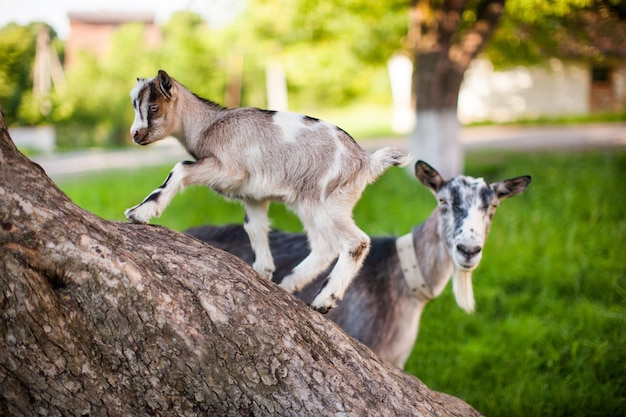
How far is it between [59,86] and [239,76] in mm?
17283

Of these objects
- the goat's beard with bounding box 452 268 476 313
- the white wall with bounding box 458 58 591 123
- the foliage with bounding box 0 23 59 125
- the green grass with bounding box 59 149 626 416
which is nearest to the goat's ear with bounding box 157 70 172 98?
the goat's beard with bounding box 452 268 476 313

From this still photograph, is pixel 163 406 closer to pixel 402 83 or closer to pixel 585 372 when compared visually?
pixel 585 372

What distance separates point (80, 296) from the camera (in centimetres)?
197

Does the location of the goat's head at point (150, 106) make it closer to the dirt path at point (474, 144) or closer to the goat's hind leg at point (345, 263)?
the goat's hind leg at point (345, 263)

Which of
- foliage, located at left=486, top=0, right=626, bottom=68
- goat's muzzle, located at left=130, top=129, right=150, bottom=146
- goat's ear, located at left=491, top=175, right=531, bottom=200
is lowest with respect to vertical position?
goat's ear, located at left=491, top=175, right=531, bottom=200

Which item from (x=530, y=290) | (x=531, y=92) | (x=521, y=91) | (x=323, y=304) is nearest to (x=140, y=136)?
(x=323, y=304)

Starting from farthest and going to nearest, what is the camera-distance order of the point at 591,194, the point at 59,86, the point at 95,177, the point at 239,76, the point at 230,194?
the point at 239,76 → the point at 95,177 → the point at 59,86 → the point at 591,194 → the point at 230,194

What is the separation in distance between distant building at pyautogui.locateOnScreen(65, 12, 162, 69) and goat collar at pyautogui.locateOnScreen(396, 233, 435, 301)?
7622 millimetres

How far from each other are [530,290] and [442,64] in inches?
174

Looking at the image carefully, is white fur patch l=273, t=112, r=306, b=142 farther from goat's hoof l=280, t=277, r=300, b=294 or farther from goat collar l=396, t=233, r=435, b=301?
goat collar l=396, t=233, r=435, b=301

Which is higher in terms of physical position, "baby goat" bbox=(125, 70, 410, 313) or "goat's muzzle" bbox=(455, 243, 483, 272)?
"baby goat" bbox=(125, 70, 410, 313)

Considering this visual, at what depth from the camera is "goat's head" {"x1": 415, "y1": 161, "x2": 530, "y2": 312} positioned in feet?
10.4

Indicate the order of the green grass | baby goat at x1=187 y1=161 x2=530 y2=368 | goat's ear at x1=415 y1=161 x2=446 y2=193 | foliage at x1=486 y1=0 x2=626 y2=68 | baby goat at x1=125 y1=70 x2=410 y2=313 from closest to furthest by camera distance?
baby goat at x1=125 y1=70 x2=410 y2=313 < baby goat at x1=187 y1=161 x2=530 y2=368 < goat's ear at x1=415 y1=161 x2=446 y2=193 < the green grass < foliage at x1=486 y1=0 x2=626 y2=68

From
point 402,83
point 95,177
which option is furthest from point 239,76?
point 95,177
